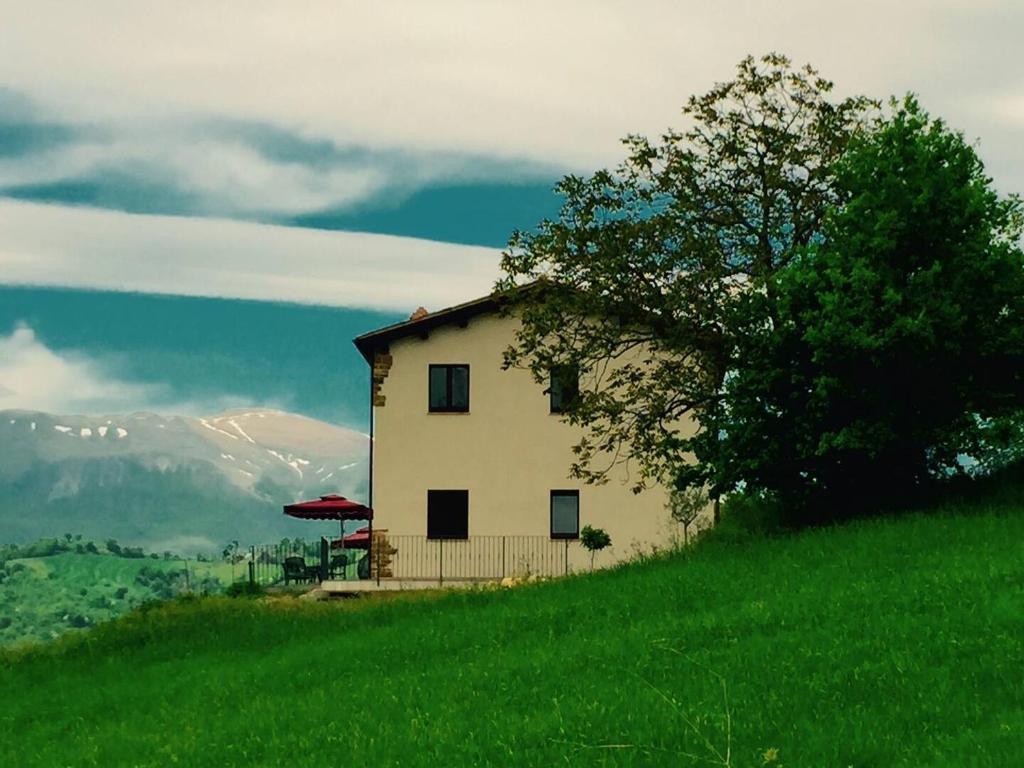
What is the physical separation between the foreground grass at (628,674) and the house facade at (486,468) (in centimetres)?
1779

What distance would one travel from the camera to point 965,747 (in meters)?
11.9

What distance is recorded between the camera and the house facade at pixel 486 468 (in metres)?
46.0

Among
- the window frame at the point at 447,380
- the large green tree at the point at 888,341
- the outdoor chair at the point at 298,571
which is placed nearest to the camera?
the large green tree at the point at 888,341

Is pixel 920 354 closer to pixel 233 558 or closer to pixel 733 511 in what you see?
pixel 733 511

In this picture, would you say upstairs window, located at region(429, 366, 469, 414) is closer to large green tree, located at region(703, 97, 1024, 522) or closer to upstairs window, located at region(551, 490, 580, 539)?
upstairs window, located at region(551, 490, 580, 539)

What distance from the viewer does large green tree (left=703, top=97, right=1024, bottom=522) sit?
2780 centimetres

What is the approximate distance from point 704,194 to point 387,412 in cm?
1668

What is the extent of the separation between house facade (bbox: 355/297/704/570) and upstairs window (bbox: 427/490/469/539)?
1.3 inches

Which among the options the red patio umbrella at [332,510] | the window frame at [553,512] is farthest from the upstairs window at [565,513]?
the red patio umbrella at [332,510]

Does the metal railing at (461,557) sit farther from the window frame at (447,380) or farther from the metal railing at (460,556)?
the window frame at (447,380)

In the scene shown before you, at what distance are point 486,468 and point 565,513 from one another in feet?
10.1

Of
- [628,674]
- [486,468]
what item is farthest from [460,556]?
[628,674]

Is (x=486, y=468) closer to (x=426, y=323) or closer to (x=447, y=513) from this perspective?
(x=447, y=513)

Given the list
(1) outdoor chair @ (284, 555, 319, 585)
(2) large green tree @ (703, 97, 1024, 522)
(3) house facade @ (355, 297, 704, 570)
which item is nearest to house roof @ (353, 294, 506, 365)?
(3) house facade @ (355, 297, 704, 570)
